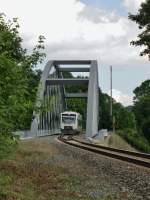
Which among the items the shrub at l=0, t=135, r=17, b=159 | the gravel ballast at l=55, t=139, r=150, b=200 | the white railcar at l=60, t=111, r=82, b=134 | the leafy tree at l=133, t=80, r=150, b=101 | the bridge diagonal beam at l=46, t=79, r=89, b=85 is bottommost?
the gravel ballast at l=55, t=139, r=150, b=200

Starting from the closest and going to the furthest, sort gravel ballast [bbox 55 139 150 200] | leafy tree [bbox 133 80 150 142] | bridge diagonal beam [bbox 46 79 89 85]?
gravel ballast [bbox 55 139 150 200] < bridge diagonal beam [bbox 46 79 89 85] < leafy tree [bbox 133 80 150 142]

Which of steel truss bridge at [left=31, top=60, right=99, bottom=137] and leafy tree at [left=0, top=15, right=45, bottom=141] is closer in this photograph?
leafy tree at [left=0, top=15, right=45, bottom=141]

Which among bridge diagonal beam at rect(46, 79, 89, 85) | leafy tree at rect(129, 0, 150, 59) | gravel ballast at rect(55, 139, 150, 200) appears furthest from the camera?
bridge diagonal beam at rect(46, 79, 89, 85)

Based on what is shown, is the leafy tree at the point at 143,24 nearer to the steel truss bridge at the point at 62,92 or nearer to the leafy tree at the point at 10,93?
the steel truss bridge at the point at 62,92

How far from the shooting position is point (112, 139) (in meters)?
65.6

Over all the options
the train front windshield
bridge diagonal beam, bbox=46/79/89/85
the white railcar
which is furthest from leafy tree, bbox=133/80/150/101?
the train front windshield

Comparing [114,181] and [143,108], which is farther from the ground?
[143,108]

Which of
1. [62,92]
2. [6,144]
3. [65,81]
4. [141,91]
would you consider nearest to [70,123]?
[65,81]

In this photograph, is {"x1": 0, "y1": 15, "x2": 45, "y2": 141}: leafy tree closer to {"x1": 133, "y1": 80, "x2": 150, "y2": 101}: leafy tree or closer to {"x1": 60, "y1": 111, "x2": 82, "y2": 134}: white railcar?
{"x1": 60, "y1": 111, "x2": 82, "y2": 134}: white railcar

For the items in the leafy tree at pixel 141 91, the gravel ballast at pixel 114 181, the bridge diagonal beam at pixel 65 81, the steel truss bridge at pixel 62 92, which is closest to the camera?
the gravel ballast at pixel 114 181

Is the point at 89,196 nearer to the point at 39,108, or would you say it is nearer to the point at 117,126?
the point at 39,108

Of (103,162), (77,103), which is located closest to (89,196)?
(103,162)

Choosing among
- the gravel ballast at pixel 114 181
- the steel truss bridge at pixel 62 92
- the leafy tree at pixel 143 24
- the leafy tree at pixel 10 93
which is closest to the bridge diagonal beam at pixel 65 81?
→ the steel truss bridge at pixel 62 92

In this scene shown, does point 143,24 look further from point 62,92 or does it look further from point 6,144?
point 62,92
